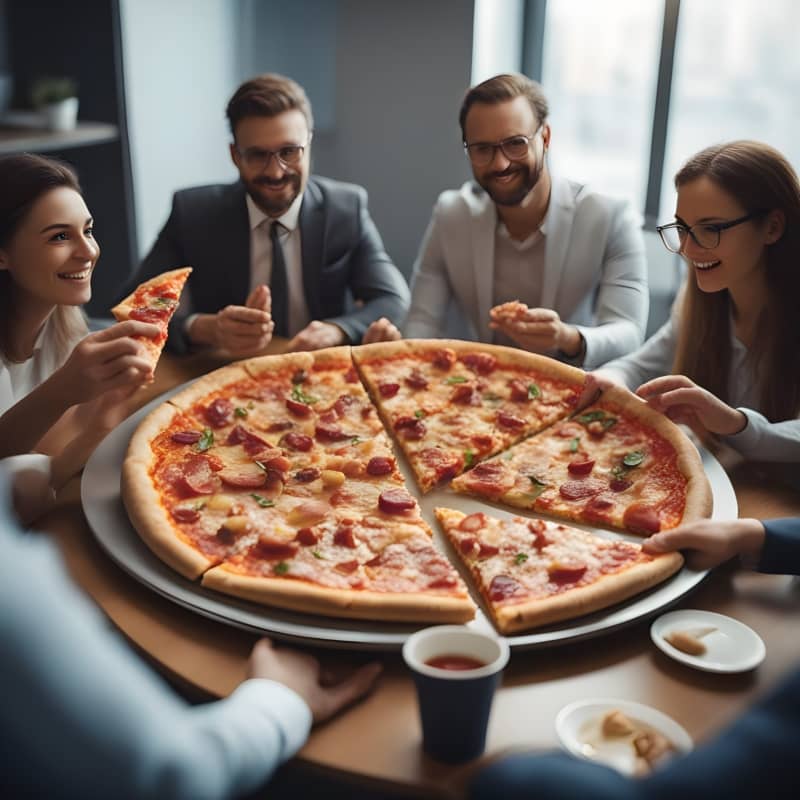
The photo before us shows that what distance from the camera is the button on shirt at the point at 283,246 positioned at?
471cm

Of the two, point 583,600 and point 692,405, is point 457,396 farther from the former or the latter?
point 583,600

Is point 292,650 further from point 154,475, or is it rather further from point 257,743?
point 154,475

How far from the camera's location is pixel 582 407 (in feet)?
12.0

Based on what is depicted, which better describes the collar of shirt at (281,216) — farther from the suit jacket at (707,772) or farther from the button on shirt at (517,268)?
the suit jacket at (707,772)

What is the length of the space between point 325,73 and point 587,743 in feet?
23.5

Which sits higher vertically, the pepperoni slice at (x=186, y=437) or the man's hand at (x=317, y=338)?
the man's hand at (x=317, y=338)

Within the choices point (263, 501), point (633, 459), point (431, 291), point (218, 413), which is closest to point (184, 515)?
point (263, 501)

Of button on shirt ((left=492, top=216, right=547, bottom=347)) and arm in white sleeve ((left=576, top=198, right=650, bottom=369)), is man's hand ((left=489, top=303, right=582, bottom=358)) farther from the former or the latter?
button on shirt ((left=492, top=216, right=547, bottom=347))

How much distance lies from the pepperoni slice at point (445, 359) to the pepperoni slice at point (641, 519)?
52.6 inches

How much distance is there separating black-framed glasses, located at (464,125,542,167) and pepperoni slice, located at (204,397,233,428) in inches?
73.0

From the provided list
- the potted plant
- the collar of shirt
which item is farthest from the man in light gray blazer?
the potted plant

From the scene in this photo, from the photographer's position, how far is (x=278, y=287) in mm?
4754

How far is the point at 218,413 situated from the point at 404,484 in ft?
2.64

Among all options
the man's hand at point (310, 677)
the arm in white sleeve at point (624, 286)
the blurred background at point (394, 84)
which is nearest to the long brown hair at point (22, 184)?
the man's hand at point (310, 677)
